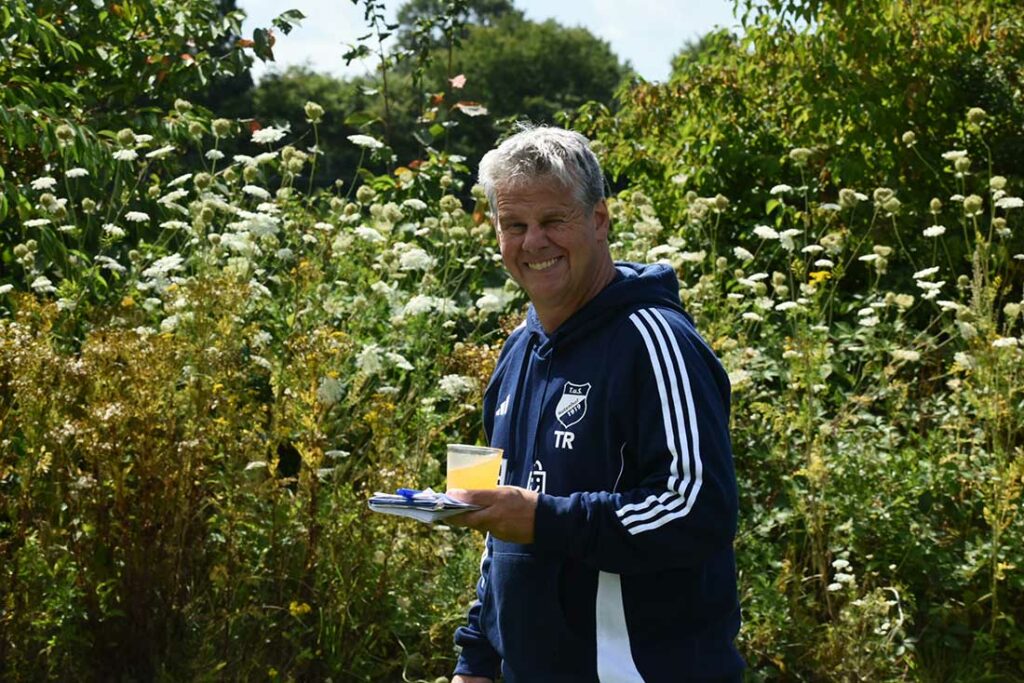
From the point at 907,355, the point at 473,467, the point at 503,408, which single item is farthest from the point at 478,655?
the point at 907,355

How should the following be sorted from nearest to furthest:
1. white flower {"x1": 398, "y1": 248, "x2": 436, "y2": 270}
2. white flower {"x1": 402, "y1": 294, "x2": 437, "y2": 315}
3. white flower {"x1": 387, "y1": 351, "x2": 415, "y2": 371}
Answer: white flower {"x1": 387, "y1": 351, "x2": 415, "y2": 371}, white flower {"x1": 402, "y1": 294, "x2": 437, "y2": 315}, white flower {"x1": 398, "y1": 248, "x2": 436, "y2": 270}

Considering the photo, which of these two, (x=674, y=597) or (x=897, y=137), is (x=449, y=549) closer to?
(x=674, y=597)

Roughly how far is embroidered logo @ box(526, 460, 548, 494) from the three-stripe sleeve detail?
0.79 feet

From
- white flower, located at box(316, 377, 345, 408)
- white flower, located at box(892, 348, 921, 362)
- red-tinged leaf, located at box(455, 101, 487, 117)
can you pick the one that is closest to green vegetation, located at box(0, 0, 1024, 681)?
white flower, located at box(316, 377, 345, 408)

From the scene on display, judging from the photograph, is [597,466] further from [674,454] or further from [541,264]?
[541,264]

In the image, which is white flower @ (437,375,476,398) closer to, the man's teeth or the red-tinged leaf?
the man's teeth

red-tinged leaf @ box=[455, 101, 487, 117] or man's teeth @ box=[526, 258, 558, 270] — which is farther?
red-tinged leaf @ box=[455, 101, 487, 117]

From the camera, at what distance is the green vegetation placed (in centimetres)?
439

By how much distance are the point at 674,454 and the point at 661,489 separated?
0.06 m

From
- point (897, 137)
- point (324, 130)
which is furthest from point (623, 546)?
point (324, 130)

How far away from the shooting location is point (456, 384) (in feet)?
15.9

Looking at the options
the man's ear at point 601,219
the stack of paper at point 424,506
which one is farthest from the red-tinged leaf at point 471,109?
the stack of paper at point 424,506

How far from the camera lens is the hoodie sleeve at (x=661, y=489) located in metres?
2.28

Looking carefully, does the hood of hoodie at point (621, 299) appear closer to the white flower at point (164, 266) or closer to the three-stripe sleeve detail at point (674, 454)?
the three-stripe sleeve detail at point (674, 454)
